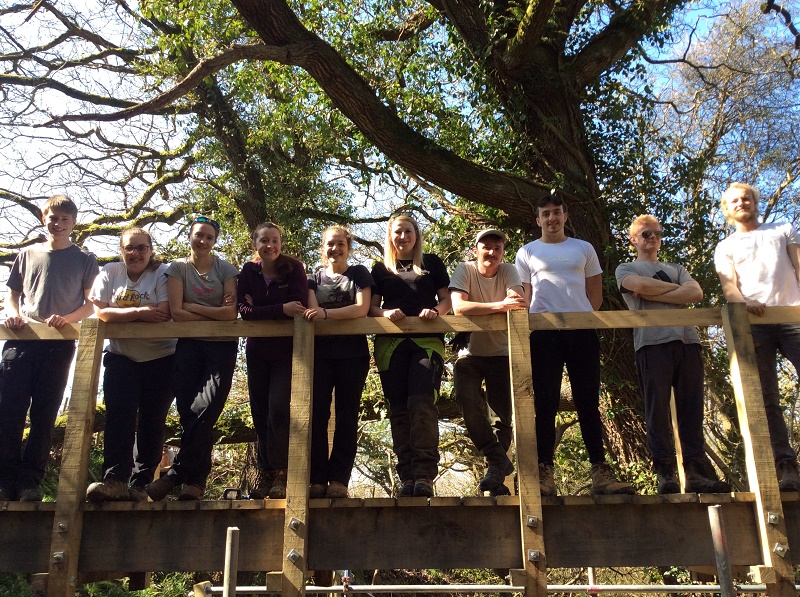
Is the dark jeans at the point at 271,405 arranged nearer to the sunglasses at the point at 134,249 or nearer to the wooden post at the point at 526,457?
the sunglasses at the point at 134,249

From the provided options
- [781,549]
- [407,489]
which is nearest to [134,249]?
[407,489]

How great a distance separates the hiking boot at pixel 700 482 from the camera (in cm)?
397

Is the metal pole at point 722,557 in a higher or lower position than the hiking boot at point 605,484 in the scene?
lower

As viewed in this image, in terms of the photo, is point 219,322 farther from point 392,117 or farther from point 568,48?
point 568,48

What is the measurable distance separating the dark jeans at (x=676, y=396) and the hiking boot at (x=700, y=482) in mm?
39

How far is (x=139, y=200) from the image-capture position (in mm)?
11680

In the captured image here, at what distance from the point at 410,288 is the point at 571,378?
1.08 metres

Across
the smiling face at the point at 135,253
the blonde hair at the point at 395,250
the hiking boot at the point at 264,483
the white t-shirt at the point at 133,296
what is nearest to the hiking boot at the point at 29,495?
the white t-shirt at the point at 133,296

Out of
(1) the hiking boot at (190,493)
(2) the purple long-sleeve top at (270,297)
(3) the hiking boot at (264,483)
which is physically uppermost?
(2) the purple long-sleeve top at (270,297)

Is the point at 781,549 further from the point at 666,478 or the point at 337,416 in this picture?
the point at 337,416

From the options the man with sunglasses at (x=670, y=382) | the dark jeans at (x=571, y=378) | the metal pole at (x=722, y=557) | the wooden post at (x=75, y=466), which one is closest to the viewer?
the metal pole at (x=722, y=557)

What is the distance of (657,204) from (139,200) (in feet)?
25.8

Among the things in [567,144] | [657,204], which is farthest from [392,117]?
[657,204]

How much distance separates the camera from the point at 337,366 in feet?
14.1
